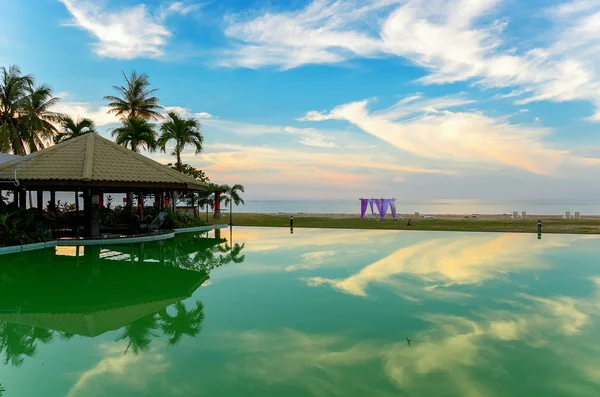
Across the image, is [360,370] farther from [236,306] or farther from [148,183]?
[148,183]

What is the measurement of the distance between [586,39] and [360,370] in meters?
19.7

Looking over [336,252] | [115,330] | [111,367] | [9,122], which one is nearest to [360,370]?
[111,367]

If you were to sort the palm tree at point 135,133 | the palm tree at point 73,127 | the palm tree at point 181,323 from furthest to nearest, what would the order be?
Answer: the palm tree at point 73,127 < the palm tree at point 135,133 < the palm tree at point 181,323

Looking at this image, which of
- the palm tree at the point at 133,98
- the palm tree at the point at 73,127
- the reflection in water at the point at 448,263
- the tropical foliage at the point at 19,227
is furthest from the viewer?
the palm tree at the point at 133,98

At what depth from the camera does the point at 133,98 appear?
100.0ft

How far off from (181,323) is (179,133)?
A: 924 inches

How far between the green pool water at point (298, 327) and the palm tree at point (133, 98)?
817 inches

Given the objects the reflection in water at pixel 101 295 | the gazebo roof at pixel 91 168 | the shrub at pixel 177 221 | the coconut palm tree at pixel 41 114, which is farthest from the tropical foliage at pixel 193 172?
the reflection in water at pixel 101 295

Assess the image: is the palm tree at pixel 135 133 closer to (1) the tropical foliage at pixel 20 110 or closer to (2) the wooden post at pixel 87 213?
(1) the tropical foliage at pixel 20 110

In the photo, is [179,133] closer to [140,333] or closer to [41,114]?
[41,114]

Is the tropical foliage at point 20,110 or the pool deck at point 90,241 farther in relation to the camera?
the tropical foliage at point 20,110

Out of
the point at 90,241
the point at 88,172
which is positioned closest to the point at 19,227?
the point at 90,241

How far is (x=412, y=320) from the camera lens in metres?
6.52

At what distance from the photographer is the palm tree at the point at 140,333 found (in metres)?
5.34
